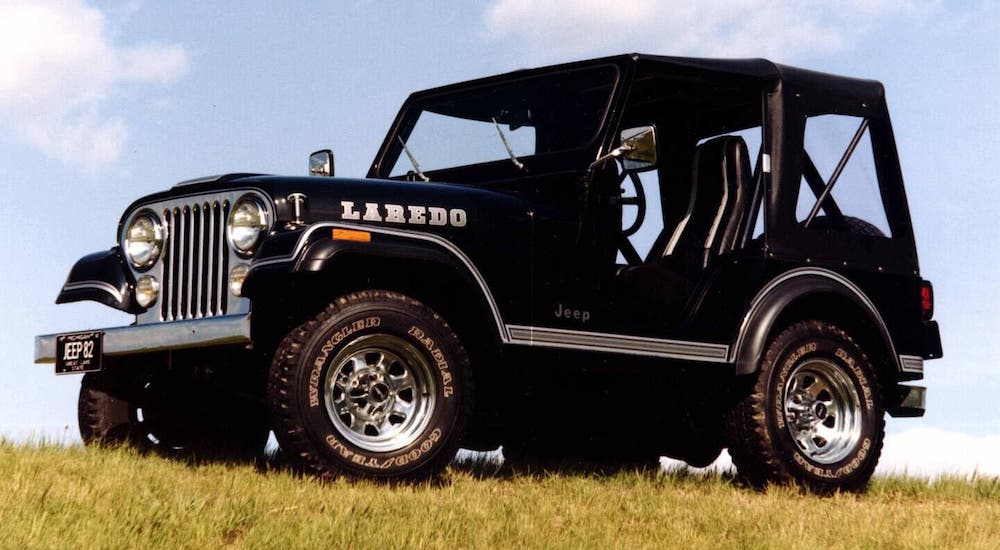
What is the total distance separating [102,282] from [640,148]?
2.99m

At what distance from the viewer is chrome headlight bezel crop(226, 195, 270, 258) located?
6859 millimetres

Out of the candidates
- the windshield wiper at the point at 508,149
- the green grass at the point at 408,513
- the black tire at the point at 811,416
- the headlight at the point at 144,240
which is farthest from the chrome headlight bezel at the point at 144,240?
the black tire at the point at 811,416

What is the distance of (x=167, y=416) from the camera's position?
8250 mm

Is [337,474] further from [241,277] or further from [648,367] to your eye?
[648,367]

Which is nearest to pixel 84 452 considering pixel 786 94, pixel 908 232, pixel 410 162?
pixel 410 162

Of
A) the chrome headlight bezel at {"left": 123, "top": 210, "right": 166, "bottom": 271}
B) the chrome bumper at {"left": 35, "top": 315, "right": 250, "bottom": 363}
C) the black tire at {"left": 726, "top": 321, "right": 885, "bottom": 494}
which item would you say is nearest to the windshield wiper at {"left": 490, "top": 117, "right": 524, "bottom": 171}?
the black tire at {"left": 726, "top": 321, "right": 885, "bottom": 494}

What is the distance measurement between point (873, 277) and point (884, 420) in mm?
914

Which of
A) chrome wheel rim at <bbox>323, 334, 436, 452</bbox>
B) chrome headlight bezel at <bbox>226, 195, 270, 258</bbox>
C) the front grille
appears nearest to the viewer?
chrome wheel rim at <bbox>323, 334, 436, 452</bbox>

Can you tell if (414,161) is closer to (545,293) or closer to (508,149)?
(508,149)

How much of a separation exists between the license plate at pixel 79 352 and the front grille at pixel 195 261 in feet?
1.21

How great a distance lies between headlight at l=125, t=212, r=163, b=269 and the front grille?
0.23 feet

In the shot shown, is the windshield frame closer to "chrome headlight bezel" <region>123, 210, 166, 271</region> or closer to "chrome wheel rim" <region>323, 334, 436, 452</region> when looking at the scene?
"chrome wheel rim" <region>323, 334, 436, 452</region>

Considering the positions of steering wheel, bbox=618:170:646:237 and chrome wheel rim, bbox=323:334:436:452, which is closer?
chrome wheel rim, bbox=323:334:436:452

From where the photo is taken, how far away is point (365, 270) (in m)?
6.95
